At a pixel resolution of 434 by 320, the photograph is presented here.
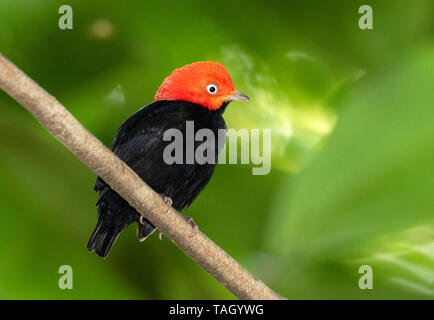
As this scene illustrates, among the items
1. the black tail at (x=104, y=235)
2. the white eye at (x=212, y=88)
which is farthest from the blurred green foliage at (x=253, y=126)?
the white eye at (x=212, y=88)

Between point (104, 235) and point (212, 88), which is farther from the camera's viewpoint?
point (212, 88)

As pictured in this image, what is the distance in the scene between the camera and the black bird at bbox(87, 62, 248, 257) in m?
2.14

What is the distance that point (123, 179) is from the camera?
1461 millimetres

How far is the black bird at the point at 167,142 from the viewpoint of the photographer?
2.14 m

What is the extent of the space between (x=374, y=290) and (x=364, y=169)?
2.03ft

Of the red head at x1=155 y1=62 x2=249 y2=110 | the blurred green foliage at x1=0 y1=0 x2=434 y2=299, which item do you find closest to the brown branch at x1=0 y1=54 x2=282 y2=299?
the blurred green foliage at x1=0 y1=0 x2=434 y2=299

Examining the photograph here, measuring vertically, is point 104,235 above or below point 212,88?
below

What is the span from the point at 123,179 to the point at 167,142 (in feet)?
2.43

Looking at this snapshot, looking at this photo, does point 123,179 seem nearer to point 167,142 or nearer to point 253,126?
point 167,142

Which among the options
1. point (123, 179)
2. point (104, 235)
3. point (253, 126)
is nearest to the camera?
point (123, 179)

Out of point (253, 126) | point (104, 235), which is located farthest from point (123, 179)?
point (253, 126)

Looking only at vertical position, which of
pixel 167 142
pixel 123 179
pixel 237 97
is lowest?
pixel 123 179

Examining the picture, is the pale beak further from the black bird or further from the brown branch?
the brown branch
